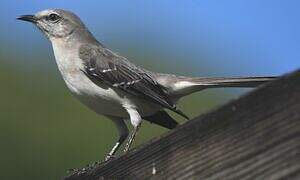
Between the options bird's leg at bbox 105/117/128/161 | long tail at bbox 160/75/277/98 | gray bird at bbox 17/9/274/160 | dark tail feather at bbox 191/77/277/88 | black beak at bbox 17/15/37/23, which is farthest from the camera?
black beak at bbox 17/15/37/23

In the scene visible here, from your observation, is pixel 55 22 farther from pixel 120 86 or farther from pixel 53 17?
pixel 120 86

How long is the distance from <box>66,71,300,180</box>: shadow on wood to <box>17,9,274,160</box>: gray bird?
8.76ft

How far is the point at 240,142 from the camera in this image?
92.1 inches

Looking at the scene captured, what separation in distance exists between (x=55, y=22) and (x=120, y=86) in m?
1.44

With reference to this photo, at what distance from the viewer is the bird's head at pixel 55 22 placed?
6.89m

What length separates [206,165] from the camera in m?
2.47

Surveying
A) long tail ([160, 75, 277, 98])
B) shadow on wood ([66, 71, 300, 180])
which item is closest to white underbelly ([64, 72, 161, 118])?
long tail ([160, 75, 277, 98])

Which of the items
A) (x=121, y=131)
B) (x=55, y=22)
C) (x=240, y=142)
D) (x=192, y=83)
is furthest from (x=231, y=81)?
(x=240, y=142)

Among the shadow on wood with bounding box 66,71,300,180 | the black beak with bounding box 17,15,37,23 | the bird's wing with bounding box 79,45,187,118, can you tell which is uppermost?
the black beak with bounding box 17,15,37,23

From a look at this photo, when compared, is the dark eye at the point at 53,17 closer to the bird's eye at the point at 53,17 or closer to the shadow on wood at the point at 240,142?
the bird's eye at the point at 53,17

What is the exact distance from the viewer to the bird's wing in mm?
5797

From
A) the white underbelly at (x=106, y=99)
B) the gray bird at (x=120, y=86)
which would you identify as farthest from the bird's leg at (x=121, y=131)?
the white underbelly at (x=106, y=99)

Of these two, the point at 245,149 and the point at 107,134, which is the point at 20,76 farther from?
the point at 245,149

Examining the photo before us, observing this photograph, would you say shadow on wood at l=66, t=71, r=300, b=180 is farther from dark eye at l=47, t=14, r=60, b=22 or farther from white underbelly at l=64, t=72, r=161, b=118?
dark eye at l=47, t=14, r=60, b=22
